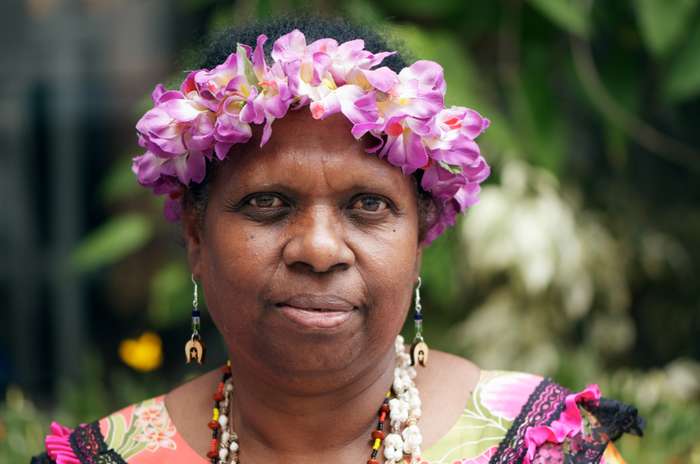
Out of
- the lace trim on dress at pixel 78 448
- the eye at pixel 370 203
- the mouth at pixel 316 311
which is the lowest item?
the lace trim on dress at pixel 78 448

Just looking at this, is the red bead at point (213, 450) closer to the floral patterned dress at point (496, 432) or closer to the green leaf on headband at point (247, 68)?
the floral patterned dress at point (496, 432)

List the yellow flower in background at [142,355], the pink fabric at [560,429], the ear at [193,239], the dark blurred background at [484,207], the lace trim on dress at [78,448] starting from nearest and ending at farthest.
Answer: the pink fabric at [560,429], the ear at [193,239], the lace trim on dress at [78,448], the dark blurred background at [484,207], the yellow flower in background at [142,355]

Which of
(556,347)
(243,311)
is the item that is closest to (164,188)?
(243,311)

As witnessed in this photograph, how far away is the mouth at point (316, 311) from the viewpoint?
2076mm

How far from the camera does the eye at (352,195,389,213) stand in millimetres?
2152

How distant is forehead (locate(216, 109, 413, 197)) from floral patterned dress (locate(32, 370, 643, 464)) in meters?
0.60

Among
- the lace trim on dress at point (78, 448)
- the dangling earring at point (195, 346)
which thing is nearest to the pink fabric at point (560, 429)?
the dangling earring at point (195, 346)

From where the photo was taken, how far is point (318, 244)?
2049mm

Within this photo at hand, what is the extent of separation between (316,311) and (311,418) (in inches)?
12.6

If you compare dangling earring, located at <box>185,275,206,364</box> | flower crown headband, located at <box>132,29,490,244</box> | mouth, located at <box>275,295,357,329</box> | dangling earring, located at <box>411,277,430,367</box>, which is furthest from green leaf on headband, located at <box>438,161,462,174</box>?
→ dangling earring, located at <box>185,275,206,364</box>

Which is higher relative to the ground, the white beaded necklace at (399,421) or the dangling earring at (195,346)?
the dangling earring at (195,346)

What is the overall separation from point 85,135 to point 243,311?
15.3 ft

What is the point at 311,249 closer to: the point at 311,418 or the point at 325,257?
the point at 325,257

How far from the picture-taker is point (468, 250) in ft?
15.0
